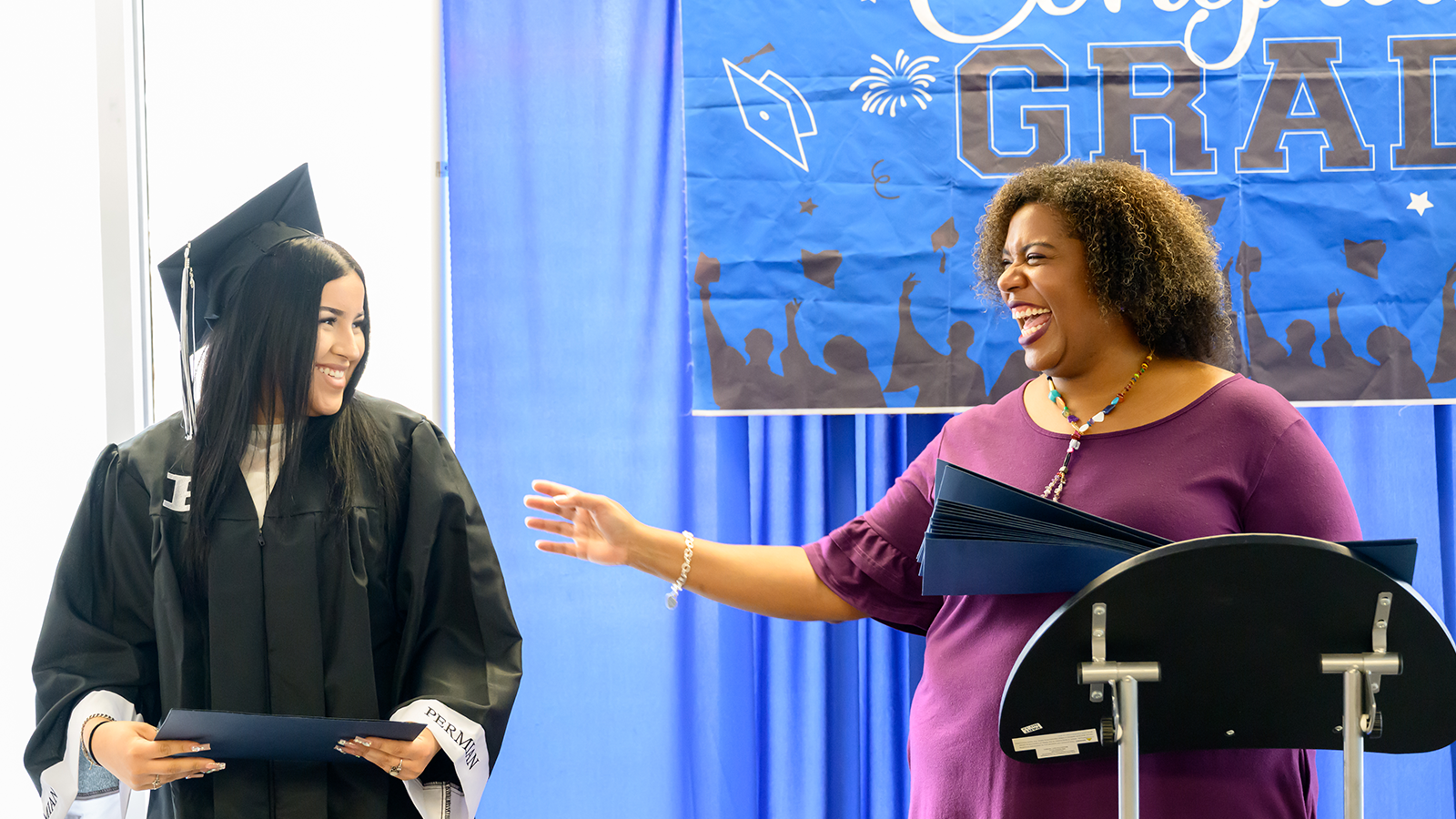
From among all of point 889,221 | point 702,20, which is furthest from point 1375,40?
point 702,20

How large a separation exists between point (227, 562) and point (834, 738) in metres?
1.54

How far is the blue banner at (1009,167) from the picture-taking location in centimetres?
237

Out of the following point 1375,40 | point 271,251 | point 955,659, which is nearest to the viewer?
point 955,659

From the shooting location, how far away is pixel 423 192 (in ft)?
8.21

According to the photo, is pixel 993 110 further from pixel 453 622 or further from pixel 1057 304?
pixel 453 622

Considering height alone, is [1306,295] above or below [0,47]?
below

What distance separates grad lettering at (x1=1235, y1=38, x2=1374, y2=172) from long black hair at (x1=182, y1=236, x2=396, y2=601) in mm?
2103

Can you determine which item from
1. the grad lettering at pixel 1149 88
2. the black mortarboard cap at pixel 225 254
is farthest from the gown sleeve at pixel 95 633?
the grad lettering at pixel 1149 88

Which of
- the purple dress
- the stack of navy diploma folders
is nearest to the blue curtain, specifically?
the purple dress

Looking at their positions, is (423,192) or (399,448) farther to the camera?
(423,192)

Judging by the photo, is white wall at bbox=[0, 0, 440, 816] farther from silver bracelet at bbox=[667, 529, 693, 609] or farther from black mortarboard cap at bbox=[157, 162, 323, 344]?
silver bracelet at bbox=[667, 529, 693, 609]

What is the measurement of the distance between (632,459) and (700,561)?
757 millimetres

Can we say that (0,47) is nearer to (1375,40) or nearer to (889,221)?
(889,221)

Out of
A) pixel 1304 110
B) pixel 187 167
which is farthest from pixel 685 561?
pixel 1304 110
